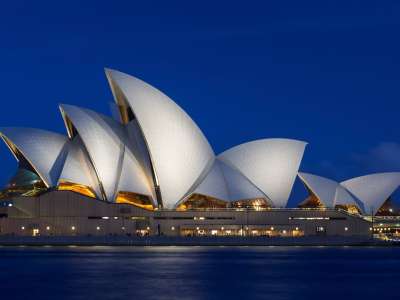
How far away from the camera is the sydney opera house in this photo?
8362 cm

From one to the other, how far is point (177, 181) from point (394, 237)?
3044 cm

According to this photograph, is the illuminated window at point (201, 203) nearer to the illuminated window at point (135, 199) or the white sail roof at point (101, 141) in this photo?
the illuminated window at point (135, 199)

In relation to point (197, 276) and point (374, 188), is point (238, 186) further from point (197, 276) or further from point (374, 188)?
point (197, 276)

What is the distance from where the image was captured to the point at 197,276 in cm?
5175

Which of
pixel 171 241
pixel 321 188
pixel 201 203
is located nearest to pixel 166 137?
pixel 201 203

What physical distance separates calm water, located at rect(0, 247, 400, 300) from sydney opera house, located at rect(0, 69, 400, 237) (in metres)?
14.6

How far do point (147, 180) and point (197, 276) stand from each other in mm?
35611

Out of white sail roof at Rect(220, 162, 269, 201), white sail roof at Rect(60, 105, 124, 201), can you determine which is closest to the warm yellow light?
white sail roof at Rect(60, 105, 124, 201)

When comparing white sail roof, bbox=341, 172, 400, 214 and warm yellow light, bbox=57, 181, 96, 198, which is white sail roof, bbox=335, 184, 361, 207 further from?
warm yellow light, bbox=57, 181, 96, 198

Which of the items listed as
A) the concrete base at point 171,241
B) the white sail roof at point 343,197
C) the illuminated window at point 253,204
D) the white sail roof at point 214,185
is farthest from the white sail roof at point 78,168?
the white sail roof at point 343,197

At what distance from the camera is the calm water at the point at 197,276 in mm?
43938

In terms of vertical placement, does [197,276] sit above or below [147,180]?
below

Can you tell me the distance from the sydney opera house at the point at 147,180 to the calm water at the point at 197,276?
14.6 meters

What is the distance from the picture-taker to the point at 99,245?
85.4 metres
